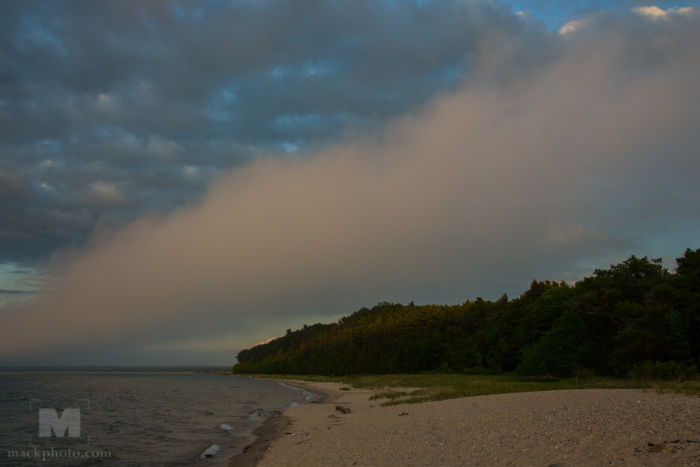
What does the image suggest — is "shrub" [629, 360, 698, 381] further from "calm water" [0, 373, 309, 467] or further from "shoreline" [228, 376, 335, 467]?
"calm water" [0, 373, 309, 467]

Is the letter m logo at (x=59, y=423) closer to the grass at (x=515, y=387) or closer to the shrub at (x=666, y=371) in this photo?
the grass at (x=515, y=387)

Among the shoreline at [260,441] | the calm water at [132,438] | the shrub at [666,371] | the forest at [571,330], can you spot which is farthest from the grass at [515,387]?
the calm water at [132,438]

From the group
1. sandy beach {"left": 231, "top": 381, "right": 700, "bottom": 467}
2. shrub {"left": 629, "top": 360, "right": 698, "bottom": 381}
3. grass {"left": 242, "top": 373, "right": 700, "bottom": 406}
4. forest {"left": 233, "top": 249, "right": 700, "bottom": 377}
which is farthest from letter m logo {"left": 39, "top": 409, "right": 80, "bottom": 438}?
forest {"left": 233, "top": 249, "right": 700, "bottom": 377}

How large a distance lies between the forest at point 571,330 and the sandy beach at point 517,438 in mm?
20969

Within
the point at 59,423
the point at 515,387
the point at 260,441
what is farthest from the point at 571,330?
the point at 59,423

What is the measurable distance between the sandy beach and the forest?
21.0 meters

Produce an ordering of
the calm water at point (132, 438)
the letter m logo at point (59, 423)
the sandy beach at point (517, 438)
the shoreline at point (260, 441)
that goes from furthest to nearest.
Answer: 1. the letter m logo at point (59, 423)
2. the calm water at point (132, 438)
3. the shoreline at point (260, 441)
4. the sandy beach at point (517, 438)

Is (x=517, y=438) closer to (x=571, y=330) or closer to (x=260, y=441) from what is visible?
(x=260, y=441)

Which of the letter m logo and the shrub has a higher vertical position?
the shrub

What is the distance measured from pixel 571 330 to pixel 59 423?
55.4 meters

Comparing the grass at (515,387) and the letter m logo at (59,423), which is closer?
the grass at (515,387)

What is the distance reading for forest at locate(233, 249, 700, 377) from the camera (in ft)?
117

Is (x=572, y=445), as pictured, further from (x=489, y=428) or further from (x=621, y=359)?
(x=621, y=359)

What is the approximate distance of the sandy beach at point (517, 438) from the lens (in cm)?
995
